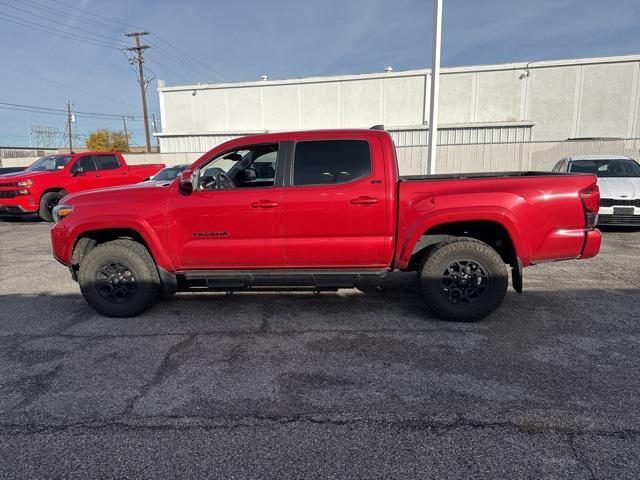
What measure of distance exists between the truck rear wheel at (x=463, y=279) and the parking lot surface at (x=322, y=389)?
0.21 metres

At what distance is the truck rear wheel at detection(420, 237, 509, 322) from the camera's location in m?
4.11

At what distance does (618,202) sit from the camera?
8.33 metres

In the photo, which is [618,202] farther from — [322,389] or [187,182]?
[187,182]

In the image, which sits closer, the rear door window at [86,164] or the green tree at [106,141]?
the rear door window at [86,164]

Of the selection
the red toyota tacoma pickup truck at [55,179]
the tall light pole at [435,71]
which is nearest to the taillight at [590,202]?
the tall light pole at [435,71]

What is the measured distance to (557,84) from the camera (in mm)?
25906

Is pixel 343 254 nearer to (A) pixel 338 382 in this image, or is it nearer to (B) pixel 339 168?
(B) pixel 339 168

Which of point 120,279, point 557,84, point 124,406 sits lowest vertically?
point 124,406

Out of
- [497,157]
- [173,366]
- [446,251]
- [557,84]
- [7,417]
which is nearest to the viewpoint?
[7,417]

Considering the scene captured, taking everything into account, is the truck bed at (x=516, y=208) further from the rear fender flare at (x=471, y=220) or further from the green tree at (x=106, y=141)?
the green tree at (x=106, y=141)

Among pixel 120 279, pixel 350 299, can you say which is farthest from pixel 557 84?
pixel 120 279

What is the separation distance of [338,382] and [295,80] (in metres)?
28.5

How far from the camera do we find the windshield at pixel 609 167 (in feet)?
30.7

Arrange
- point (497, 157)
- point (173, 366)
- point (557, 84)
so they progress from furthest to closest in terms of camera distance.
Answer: point (557, 84) → point (497, 157) → point (173, 366)
